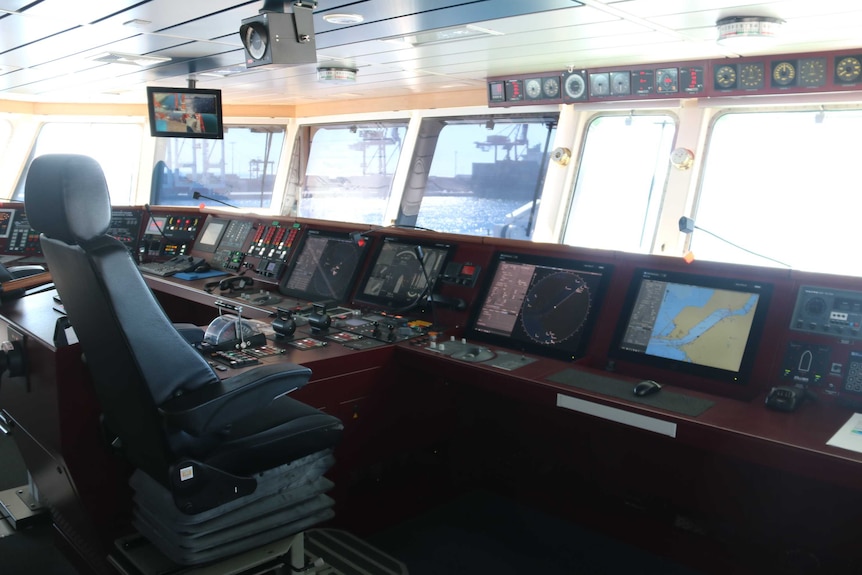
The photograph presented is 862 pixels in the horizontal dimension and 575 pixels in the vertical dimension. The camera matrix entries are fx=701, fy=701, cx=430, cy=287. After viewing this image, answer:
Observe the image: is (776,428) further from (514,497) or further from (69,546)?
(69,546)

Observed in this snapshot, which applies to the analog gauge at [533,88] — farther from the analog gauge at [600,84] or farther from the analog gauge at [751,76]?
the analog gauge at [751,76]

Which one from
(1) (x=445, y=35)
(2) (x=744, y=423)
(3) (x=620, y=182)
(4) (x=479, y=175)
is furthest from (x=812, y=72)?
(4) (x=479, y=175)

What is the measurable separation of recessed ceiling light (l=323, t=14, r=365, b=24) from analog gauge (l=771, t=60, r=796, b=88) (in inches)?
103

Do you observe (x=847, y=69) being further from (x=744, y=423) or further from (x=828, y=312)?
(x=744, y=423)

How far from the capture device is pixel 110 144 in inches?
325

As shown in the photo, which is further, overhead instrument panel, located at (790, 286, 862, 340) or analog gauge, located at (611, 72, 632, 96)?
analog gauge, located at (611, 72, 632, 96)

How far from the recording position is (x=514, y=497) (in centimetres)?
297

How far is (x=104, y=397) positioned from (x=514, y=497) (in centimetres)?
176

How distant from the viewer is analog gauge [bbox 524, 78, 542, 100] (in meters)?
5.62

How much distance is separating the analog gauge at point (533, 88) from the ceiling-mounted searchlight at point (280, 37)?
9.41ft

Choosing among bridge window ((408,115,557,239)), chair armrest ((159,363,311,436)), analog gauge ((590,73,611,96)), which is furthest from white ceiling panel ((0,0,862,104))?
chair armrest ((159,363,311,436))

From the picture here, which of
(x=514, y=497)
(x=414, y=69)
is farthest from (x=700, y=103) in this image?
(x=514, y=497)

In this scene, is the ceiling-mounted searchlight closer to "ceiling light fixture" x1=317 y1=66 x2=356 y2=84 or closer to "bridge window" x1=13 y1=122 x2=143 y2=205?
"ceiling light fixture" x1=317 y1=66 x2=356 y2=84

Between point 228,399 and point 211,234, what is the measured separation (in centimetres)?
300
